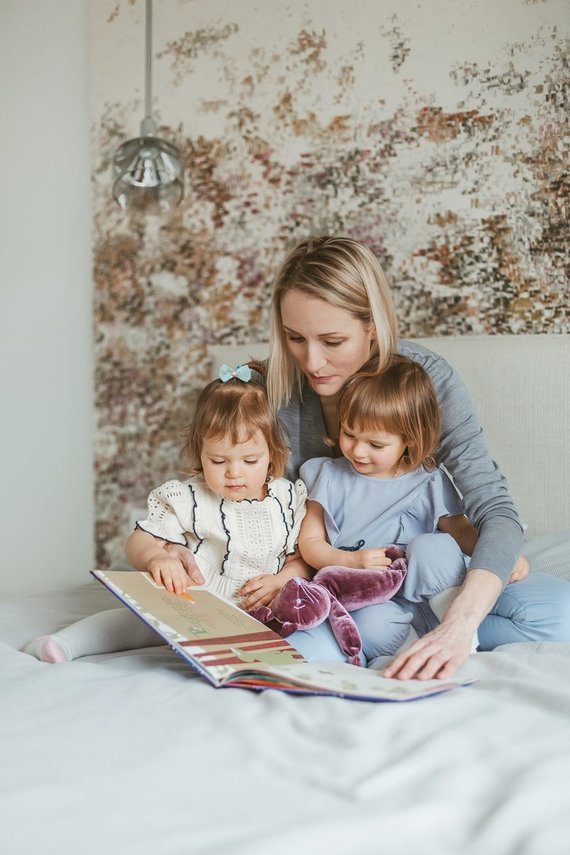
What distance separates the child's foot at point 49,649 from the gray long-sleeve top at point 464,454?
0.63 metres

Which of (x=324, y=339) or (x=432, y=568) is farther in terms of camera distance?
(x=324, y=339)

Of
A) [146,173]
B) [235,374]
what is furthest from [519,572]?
[146,173]

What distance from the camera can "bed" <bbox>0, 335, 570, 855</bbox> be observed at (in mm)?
750

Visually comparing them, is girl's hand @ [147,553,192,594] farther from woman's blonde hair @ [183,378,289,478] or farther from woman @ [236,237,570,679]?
woman's blonde hair @ [183,378,289,478]

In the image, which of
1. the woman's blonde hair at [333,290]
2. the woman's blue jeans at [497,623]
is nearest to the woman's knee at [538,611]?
the woman's blue jeans at [497,623]

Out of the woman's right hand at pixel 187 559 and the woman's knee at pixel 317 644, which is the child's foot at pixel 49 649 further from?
the woman's knee at pixel 317 644

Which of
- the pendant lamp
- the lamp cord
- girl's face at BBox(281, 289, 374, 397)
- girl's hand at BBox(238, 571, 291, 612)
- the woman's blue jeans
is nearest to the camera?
the woman's blue jeans

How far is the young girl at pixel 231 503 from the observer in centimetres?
163

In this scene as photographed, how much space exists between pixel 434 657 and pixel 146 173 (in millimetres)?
1679

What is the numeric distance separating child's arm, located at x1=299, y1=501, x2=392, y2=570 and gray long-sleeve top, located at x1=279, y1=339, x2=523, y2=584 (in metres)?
0.16

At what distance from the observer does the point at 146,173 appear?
2379 millimetres

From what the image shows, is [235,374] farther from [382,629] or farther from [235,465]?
[382,629]

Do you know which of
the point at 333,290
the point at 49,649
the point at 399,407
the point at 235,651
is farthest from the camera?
the point at 333,290

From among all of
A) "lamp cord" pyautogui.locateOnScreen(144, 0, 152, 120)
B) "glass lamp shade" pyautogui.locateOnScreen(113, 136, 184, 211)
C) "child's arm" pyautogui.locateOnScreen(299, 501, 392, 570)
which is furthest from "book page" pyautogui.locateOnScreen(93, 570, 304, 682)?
"lamp cord" pyautogui.locateOnScreen(144, 0, 152, 120)
